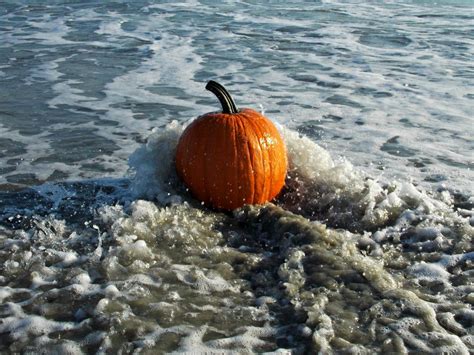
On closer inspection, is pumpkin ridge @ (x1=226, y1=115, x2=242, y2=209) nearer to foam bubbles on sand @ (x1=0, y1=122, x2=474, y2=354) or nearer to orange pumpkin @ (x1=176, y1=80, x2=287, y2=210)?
orange pumpkin @ (x1=176, y1=80, x2=287, y2=210)

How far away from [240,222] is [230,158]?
473mm

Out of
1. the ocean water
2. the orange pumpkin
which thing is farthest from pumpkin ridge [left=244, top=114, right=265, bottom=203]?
the ocean water

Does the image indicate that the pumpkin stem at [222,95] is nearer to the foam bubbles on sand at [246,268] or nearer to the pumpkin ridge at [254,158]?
the pumpkin ridge at [254,158]

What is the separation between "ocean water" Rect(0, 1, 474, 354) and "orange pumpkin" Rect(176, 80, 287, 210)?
0.49ft

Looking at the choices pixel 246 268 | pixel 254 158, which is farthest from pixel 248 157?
pixel 246 268

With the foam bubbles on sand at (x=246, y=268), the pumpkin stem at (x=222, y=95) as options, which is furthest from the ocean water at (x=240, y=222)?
the pumpkin stem at (x=222, y=95)

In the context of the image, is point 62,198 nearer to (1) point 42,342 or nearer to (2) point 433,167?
(1) point 42,342

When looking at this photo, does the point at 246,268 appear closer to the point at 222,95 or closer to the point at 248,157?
the point at 248,157

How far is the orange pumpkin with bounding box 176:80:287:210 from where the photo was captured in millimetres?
4355

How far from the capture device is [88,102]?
7.89 m

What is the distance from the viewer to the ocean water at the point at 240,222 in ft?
10.2

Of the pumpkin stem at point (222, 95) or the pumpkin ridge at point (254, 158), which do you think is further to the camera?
the pumpkin stem at point (222, 95)

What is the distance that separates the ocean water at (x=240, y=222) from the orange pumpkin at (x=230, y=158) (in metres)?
0.15

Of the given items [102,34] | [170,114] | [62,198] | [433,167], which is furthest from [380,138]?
[102,34]
